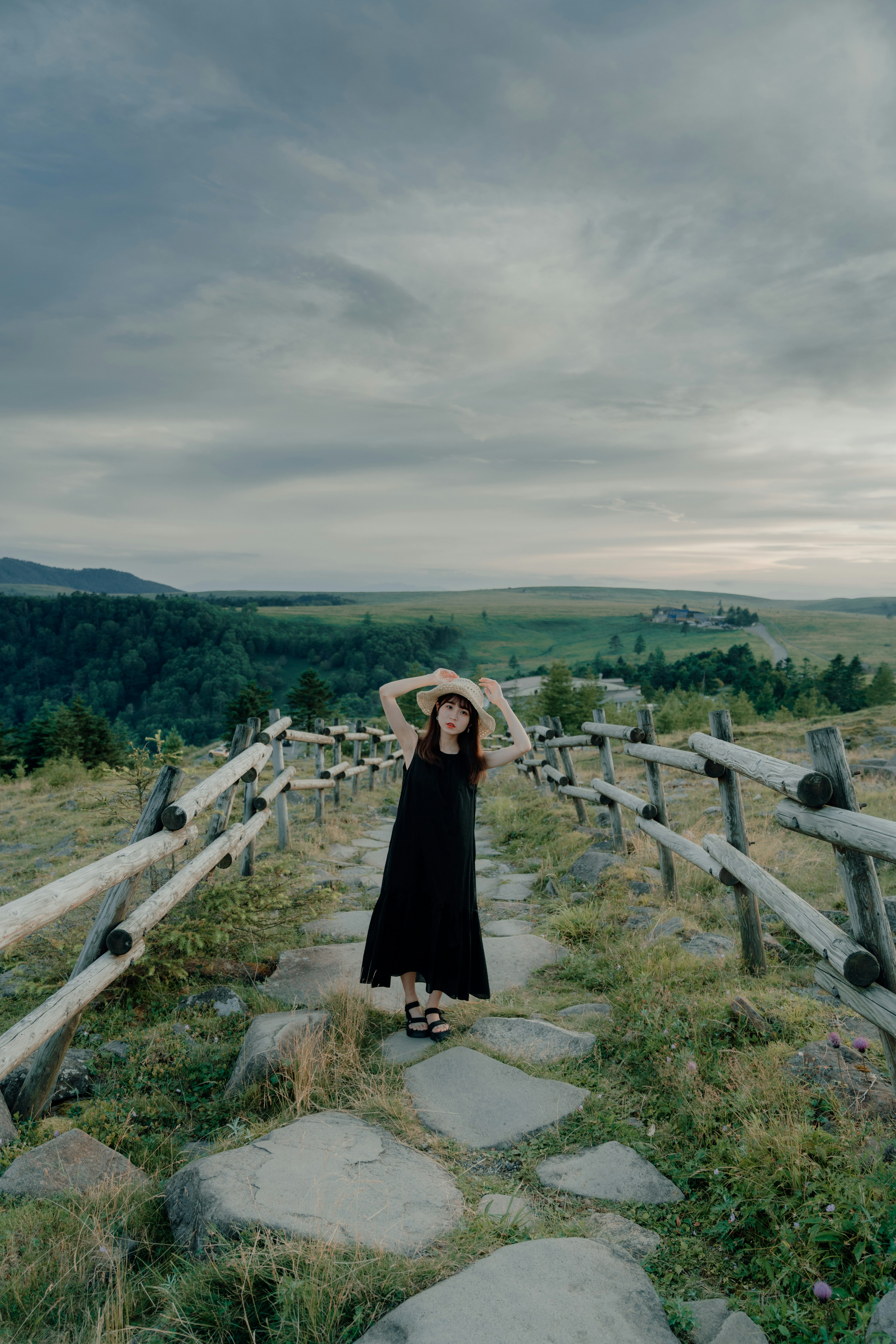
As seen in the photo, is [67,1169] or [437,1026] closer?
[67,1169]

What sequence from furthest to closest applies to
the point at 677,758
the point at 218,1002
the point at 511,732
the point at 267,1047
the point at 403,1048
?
the point at 677,758
the point at 511,732
the point at 218,1002
the point at 403,1048
the point at 267,1047

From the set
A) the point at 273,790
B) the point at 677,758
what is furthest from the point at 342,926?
the point at 677,758

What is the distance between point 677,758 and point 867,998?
10.0 ft

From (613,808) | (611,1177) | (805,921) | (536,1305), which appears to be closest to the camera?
(536,1305)

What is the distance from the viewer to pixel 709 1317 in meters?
2.32

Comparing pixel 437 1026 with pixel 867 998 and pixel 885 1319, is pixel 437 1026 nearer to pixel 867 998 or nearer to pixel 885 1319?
pixel 867 998

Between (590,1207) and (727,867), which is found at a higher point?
(727,867)

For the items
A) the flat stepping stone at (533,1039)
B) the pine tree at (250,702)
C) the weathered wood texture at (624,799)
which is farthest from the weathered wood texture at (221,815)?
the pine tree at (250,702)

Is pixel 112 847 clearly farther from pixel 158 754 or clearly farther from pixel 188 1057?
pixel 188 1057

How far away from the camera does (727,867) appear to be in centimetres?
473

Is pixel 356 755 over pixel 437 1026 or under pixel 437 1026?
under

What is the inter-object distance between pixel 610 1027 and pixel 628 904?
234 centimetres

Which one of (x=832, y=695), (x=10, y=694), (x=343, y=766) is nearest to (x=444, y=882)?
(x=343, y=766)

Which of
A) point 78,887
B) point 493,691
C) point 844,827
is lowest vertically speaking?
point 78,887
